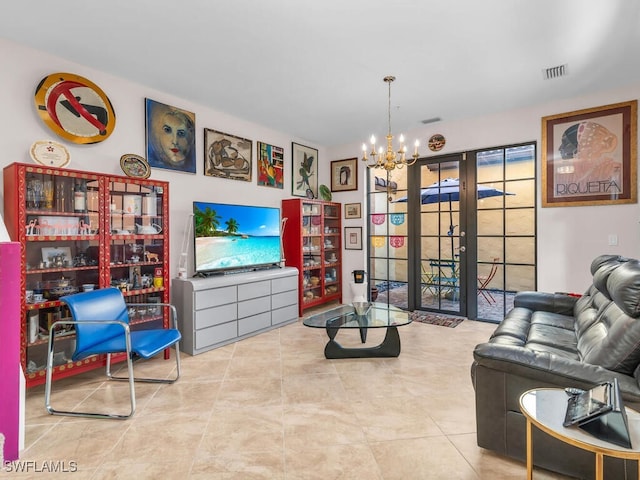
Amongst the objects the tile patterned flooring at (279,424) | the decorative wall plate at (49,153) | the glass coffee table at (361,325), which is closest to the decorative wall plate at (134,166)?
the decorative wall plate at (49,153)

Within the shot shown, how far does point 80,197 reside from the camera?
2836 millimetres

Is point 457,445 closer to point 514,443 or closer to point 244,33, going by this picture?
point 514,443

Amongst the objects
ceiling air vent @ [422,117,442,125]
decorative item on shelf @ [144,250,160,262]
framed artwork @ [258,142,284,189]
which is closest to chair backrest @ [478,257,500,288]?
ceiling air vent @ [422,117,442,125]

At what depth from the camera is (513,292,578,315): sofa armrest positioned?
10.3ft

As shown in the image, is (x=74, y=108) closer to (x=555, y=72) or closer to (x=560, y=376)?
(x=560, y=376)

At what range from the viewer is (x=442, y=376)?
9.27ft

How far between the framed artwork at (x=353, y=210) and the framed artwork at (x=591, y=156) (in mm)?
2554

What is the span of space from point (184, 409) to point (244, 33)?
2768 millimetres

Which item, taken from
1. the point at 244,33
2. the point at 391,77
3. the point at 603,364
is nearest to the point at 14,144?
the point at 244,33

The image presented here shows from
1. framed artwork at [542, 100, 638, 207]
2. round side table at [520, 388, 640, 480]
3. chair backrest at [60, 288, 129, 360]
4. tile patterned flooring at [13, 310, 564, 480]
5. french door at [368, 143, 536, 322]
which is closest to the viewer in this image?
round side table at [520, 388, 640, 480]

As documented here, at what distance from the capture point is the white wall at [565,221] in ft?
11.8

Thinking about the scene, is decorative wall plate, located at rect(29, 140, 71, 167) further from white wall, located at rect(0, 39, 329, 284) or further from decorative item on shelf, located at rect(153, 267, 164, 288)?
decorative item on shelf, located at rect(153, 267, 164, 288)

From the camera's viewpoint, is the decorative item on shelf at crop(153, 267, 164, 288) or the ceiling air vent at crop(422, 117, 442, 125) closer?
the decorative item on shelf at crop(153, 267, 164, 288)

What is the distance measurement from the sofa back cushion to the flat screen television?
11.0 feet
